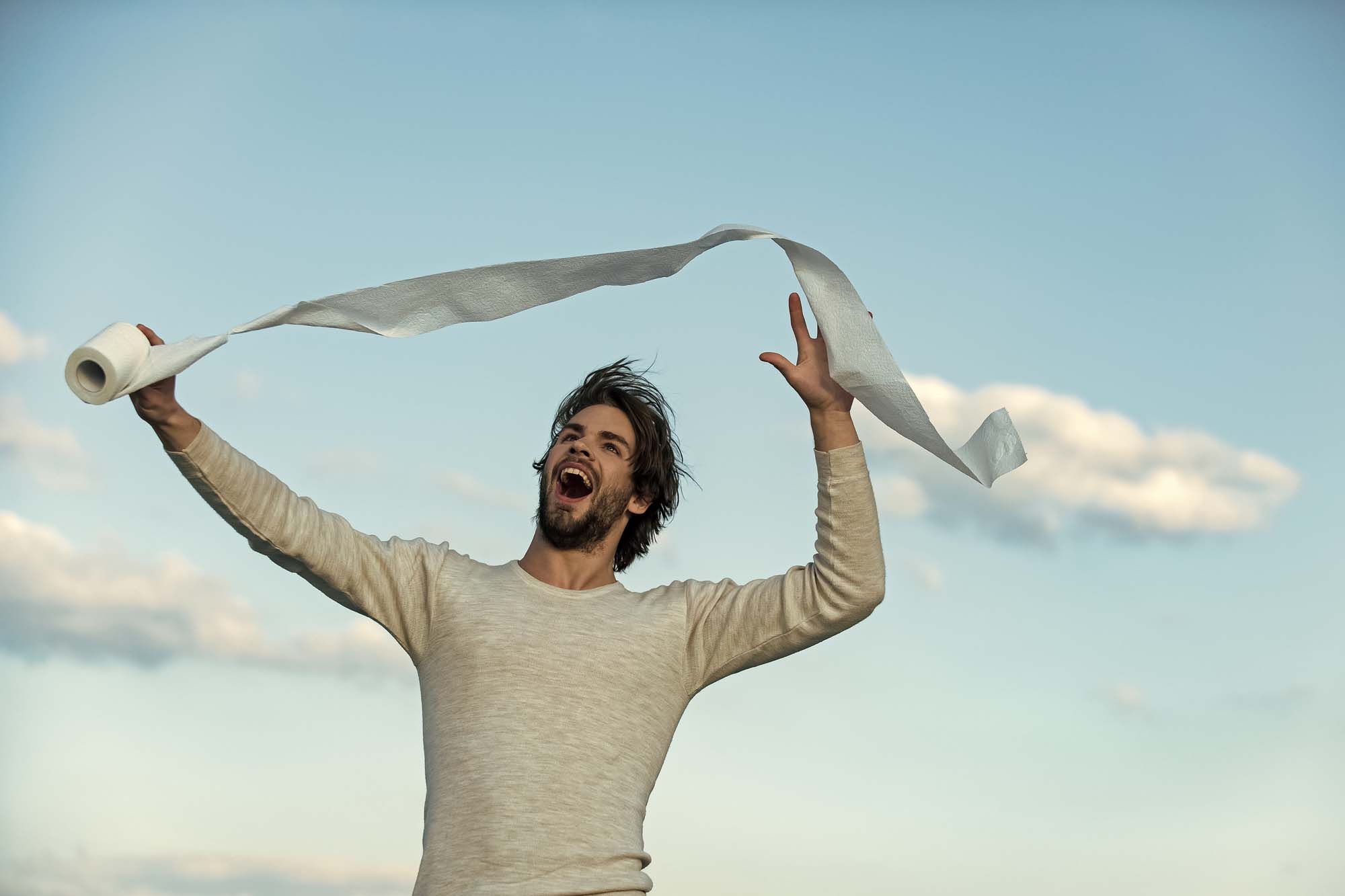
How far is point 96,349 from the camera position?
13.5ft

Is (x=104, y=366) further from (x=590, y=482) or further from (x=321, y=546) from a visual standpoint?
(x=590, y=482)

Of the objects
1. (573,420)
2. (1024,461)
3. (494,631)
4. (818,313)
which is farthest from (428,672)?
(1024,461)

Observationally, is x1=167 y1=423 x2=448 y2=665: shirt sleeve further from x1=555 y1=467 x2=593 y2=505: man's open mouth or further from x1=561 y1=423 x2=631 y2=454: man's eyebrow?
x1=561 y1=423 x2=631 y2=454: man's eyebrow

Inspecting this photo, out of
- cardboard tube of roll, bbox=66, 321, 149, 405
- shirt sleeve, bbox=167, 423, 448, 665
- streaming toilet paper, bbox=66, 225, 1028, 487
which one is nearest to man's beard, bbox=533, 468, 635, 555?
shirt sleeve, bbox=167, 423, 448, 665

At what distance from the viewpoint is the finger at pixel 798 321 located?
5.10m

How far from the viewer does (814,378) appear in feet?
16.3

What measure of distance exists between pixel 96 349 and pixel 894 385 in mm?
2618

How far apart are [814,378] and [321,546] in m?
1.80

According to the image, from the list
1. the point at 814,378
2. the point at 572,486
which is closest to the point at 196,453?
the point at 572,486

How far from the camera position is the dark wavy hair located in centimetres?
559

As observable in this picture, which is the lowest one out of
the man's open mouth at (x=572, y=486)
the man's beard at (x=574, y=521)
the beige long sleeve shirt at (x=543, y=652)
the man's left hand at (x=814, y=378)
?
the beige long sleeve shirt at (x=543, y=652)

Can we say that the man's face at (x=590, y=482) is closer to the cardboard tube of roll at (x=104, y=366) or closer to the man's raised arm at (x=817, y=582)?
the man's raised arm at (x=817, y=582)

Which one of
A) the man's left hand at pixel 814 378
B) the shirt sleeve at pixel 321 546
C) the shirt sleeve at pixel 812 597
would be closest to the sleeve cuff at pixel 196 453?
the shirt sleeve at pixel 321 546

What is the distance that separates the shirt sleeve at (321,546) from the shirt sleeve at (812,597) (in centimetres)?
96
